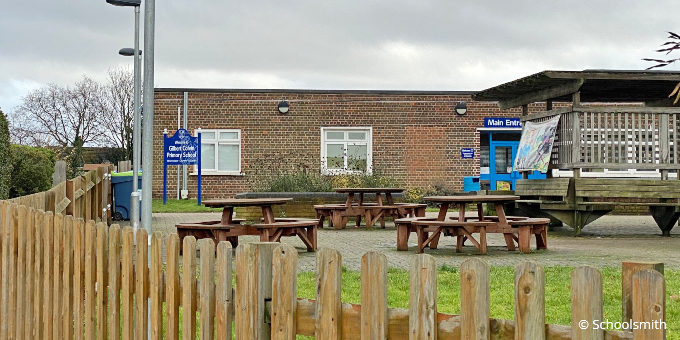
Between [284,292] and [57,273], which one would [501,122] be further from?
[284,292]

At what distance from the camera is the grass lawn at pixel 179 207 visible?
26.4m

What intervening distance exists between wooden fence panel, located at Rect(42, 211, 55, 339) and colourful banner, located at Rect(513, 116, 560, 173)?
12532mm

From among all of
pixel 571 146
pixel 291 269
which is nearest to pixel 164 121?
pixel 571 146

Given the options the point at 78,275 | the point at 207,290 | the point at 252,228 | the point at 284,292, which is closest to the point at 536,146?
the point at 252,228

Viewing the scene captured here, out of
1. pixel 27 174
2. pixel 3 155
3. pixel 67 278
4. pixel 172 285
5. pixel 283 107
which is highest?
pixel 283 107

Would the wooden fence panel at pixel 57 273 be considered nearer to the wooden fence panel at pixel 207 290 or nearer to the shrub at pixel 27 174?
the wooden fence panel at pixel 207 290

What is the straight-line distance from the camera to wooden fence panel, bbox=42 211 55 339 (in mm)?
5766

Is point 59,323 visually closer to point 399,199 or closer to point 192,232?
point 192,232

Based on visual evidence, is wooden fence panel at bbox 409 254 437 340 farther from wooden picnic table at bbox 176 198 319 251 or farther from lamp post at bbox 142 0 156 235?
wooden picnic table at bbox 176 198 319 251

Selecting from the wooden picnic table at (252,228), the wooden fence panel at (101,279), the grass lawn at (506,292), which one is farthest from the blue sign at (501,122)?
the wooden fence panel at (101,279)

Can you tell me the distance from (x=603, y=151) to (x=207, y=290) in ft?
46.3

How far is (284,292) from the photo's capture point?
3.40 m

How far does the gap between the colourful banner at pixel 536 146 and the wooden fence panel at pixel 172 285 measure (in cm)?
1361

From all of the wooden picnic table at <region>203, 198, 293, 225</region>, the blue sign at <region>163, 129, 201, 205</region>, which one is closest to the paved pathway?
the wooden picnic table at <region>203, 198, 293, 225</region>
